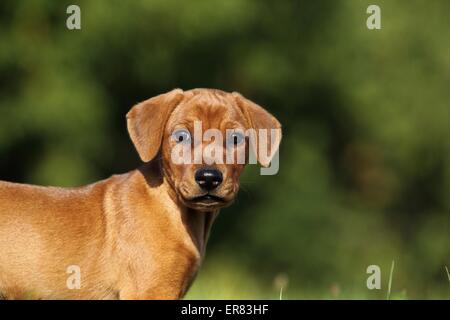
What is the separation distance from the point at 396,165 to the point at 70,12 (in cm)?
702

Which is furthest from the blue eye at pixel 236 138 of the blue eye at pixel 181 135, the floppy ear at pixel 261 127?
the blue eye at pixel 181 135

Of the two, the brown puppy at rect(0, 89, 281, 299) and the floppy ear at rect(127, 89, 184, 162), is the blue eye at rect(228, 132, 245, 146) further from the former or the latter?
the floppy ear at rect(127, 89, 184, 162)

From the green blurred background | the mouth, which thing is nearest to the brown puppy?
the mouth

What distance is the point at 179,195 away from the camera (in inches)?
200

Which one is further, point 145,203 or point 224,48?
point 224,48

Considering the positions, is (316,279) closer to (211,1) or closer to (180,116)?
(211,1)

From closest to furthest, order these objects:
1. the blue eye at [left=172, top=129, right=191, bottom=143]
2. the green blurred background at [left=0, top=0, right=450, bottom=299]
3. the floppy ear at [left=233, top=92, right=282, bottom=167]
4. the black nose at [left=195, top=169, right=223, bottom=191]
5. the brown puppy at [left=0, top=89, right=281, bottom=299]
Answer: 1. the black nose at [left=195, top=169, right=223, bottom=191]
2. the brown puppy at [left=0, top=89, right=281, bottom=299]
3. the blue eye at [left=172, top=129, right=191, bottom=143]
4. the floppy ear at [left=233, top=92, right=282, bottom=167]
5. the green blurred background at [left=0, top=0, right=450, bottom=299]

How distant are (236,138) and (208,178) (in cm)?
47

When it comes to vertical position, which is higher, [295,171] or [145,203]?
[145,203]

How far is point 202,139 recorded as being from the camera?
5.14 m

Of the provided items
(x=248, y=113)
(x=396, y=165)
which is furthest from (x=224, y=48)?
(x=248, y=113)

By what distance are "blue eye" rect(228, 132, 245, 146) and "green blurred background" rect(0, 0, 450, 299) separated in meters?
7.97

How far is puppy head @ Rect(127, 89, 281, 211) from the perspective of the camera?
4.98 metres
